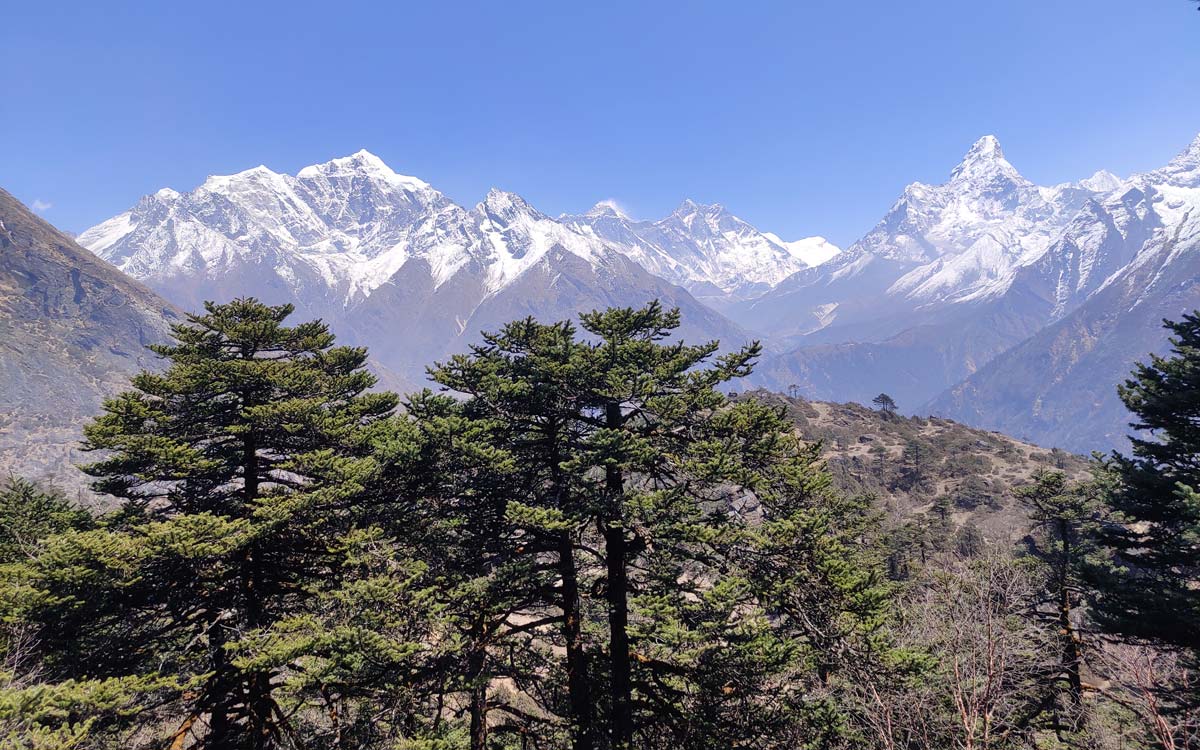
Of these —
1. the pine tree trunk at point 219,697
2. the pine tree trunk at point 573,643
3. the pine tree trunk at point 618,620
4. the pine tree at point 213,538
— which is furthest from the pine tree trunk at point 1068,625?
the pine tree trunk at point 219,697

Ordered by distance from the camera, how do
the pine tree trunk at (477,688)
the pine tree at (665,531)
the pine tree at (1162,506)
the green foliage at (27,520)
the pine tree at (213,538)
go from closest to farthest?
the pine tree at (665,531), the pine tree at (213,538), the pine tree trunk at (477,688), the green foliage at (27,520), the pine tree at (1162,506)

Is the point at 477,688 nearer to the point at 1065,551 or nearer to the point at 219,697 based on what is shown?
the point at 219,697

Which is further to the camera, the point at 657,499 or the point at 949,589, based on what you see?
the point at 949,589

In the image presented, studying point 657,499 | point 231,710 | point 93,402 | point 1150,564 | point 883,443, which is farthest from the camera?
point 93,402

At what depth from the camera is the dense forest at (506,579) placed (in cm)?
1120

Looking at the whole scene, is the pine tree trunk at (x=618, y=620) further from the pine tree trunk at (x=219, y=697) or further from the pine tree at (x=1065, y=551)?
the pine tree at (x=1065, y=551)

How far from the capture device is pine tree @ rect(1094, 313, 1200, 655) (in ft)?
49.9

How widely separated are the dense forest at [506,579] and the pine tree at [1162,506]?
0.11m

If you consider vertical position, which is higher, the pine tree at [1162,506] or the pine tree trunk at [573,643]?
the pine tree at [1162,506]

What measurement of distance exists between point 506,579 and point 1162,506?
1931cm

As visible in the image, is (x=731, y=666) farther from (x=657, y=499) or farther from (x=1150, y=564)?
(x=1150, y=564)

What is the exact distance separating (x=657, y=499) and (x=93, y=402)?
248575 millimetres

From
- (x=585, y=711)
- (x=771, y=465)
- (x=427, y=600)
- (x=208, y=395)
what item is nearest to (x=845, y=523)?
(x=771, y=465)

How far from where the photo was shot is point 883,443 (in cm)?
10425
